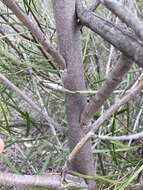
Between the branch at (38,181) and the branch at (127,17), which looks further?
the branch at (38,181)

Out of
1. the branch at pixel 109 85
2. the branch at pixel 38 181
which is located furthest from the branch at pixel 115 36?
the branch at pixel 38 181

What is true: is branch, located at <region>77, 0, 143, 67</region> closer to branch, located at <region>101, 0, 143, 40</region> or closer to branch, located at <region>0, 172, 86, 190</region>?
branch, located at <region>101, 0, 143, 40</region>

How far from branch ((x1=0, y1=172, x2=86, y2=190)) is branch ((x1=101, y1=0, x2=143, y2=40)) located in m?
0.19

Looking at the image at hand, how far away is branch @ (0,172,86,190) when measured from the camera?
0.36 meters

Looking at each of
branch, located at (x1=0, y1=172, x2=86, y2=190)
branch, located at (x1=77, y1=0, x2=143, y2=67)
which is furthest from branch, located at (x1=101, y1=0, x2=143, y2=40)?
branch, located at (x1=0, y1=172, x2=86, y2=190)

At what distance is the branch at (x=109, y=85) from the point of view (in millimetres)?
309

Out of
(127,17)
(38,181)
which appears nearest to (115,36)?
(127,17)

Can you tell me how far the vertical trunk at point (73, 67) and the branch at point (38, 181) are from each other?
0.10ft

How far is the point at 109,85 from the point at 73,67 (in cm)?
8

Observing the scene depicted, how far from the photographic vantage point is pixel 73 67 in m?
0.42

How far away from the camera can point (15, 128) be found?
0.74 meters

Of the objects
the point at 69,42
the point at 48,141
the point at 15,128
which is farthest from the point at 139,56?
the point at 15,128

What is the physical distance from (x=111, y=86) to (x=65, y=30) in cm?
10

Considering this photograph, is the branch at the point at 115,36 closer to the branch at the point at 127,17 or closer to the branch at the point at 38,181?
the branch at the point at 127,17
